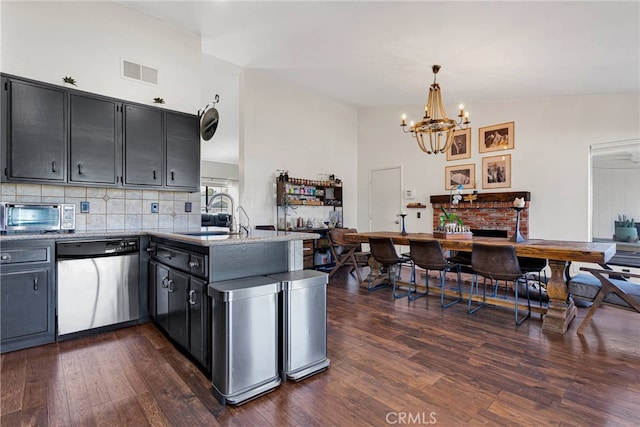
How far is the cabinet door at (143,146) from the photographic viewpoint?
330 cm

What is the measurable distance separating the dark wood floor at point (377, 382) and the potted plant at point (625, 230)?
2.08 meters

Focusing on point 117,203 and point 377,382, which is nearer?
point 377,382

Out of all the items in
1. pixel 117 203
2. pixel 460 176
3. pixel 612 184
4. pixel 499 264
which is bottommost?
pixel 499 264

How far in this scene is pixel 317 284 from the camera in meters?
2.18

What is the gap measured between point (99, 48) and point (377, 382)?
413 centimetres

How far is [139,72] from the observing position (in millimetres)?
3549

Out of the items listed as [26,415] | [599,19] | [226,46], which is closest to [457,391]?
[26,415]

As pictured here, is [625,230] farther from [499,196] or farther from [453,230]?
[453,230]

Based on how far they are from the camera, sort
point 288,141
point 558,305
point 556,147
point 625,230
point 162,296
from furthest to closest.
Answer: point 288,141 < point 556,147 < point 625,230 < point 558,305 < point 162,296

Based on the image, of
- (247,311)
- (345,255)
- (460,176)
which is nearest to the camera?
(247,311)

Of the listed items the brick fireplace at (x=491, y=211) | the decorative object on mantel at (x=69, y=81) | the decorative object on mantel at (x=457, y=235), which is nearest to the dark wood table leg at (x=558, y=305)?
the decorative object on mantel at (x=457, y=235)

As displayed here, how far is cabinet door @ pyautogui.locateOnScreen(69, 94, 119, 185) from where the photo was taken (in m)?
3.00

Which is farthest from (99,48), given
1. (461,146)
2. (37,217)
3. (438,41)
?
(461,146)

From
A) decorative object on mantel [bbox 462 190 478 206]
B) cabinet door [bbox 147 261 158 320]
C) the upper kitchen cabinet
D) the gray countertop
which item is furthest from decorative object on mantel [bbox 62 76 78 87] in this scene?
decorative object on mantel [bbox 462 190 478 206]
